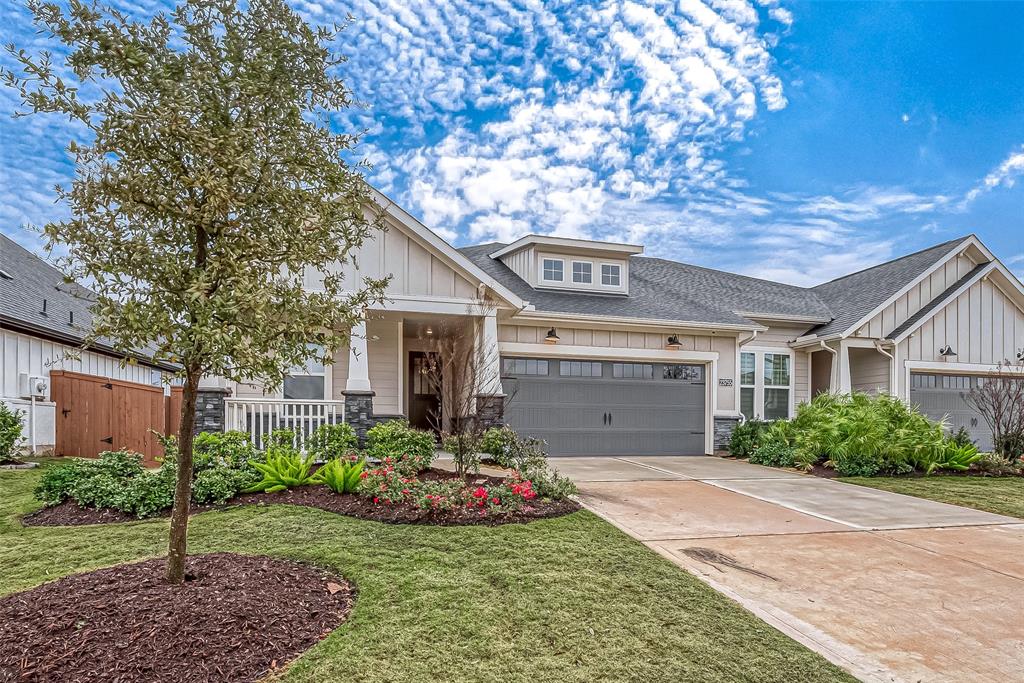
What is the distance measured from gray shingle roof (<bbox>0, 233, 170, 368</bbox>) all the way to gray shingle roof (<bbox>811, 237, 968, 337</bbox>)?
15.4 metres

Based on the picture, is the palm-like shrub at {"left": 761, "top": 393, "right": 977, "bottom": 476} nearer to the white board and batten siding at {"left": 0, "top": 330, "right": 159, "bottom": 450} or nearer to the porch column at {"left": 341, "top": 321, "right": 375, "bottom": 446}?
the porch column at {"left": 341, "top": 321, "right": 375, "bottom": 446}

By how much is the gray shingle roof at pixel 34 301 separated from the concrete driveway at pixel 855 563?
911cm

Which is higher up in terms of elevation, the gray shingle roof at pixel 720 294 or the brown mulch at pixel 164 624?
the gray shingle roof at pixel 720 294

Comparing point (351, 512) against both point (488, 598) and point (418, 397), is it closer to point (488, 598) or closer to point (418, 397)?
point (488, 598)

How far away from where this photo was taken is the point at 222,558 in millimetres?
4207

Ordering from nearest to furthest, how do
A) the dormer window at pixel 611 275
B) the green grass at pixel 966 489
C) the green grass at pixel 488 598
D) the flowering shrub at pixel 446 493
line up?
the green grass at pixel 488 598, the flowering shrub at pixel 446 493, the green grass at pixel 966 489, the dormer window at pixel 611 275

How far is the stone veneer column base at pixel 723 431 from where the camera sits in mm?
13086

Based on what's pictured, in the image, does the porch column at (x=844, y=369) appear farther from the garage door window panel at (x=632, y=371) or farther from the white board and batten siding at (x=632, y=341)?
the garage door window panel at (x=632, y=371)

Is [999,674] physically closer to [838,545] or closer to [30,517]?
[838,545]

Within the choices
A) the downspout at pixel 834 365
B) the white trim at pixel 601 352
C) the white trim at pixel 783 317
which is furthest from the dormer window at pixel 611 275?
the downspout at pixel 834 365

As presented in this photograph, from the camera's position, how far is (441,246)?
10086mm

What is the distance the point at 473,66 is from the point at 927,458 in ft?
38.9

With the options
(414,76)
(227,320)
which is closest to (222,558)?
(227,320)

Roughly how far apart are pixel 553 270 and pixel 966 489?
8917 mm
